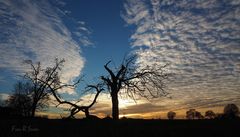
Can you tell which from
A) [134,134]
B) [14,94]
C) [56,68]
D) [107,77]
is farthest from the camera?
[14,94]

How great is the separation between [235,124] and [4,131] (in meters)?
16.7

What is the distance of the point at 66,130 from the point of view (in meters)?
19.2

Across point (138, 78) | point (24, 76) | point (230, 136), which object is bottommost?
point (230, 136)

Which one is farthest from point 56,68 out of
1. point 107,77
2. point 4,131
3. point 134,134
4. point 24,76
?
point 134,134

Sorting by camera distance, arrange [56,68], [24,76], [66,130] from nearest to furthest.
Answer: [66,130] → [24,76] → [56,68]

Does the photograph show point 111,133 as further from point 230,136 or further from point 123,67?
point 123,67

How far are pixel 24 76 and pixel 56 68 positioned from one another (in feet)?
25.2

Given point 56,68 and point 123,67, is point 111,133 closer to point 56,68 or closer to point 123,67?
point 123,67

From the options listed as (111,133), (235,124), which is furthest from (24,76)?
(235,124)

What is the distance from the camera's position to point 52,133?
59.0ft

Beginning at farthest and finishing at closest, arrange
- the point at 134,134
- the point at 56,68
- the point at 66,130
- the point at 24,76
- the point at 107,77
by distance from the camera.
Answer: the point at 56,68 → the point at 24,76 → the point at 107,77 → the point at 66,130 → the point at 134,134

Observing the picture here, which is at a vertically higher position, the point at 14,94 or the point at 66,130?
the point at 14,94

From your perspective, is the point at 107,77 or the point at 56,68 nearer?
the point at 107,77

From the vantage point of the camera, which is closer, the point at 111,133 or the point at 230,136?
the point at 230,136
